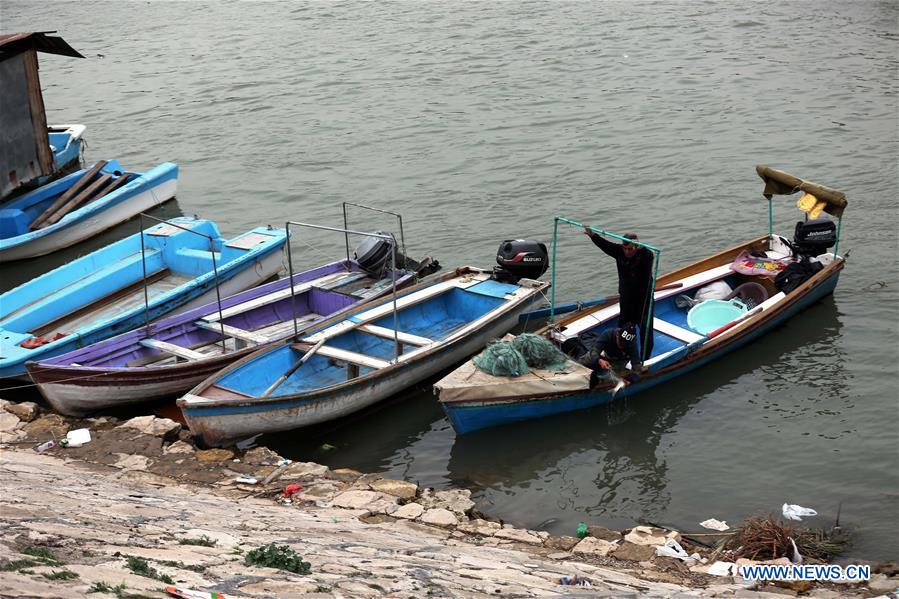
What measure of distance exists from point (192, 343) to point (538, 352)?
4.25 metres

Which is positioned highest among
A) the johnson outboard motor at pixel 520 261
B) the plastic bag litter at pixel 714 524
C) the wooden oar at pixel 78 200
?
the wooden oar at pixel 78 200

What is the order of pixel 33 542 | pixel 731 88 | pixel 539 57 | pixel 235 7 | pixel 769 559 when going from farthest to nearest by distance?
pixel 235 7
pixel 539 57
pixel 731 88
pixel 769 559
pixel 33 542

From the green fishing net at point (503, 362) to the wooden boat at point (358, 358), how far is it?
885 mm

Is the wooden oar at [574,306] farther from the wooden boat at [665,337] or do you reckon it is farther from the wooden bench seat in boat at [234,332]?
the wooden bench seat in boat at [234,332]

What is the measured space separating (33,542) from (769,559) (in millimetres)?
5746

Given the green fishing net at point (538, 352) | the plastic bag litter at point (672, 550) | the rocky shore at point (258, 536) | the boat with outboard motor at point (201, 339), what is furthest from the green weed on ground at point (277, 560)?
the green fishing net at point (538, 352)

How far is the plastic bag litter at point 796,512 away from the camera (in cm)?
916

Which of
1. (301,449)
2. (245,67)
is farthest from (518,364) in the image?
(245,67)

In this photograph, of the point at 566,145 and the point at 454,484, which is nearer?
the point at 454,484

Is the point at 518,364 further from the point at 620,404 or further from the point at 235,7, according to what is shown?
the point at 235,7

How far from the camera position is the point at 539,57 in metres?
24.6

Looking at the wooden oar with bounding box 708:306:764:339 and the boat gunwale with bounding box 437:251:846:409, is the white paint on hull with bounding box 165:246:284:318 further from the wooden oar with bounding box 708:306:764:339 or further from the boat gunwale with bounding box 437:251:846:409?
the wooden oar with bounding box 708:306:764:339

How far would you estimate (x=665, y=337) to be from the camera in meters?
12.0

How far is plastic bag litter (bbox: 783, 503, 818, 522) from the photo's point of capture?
9.16 meters
